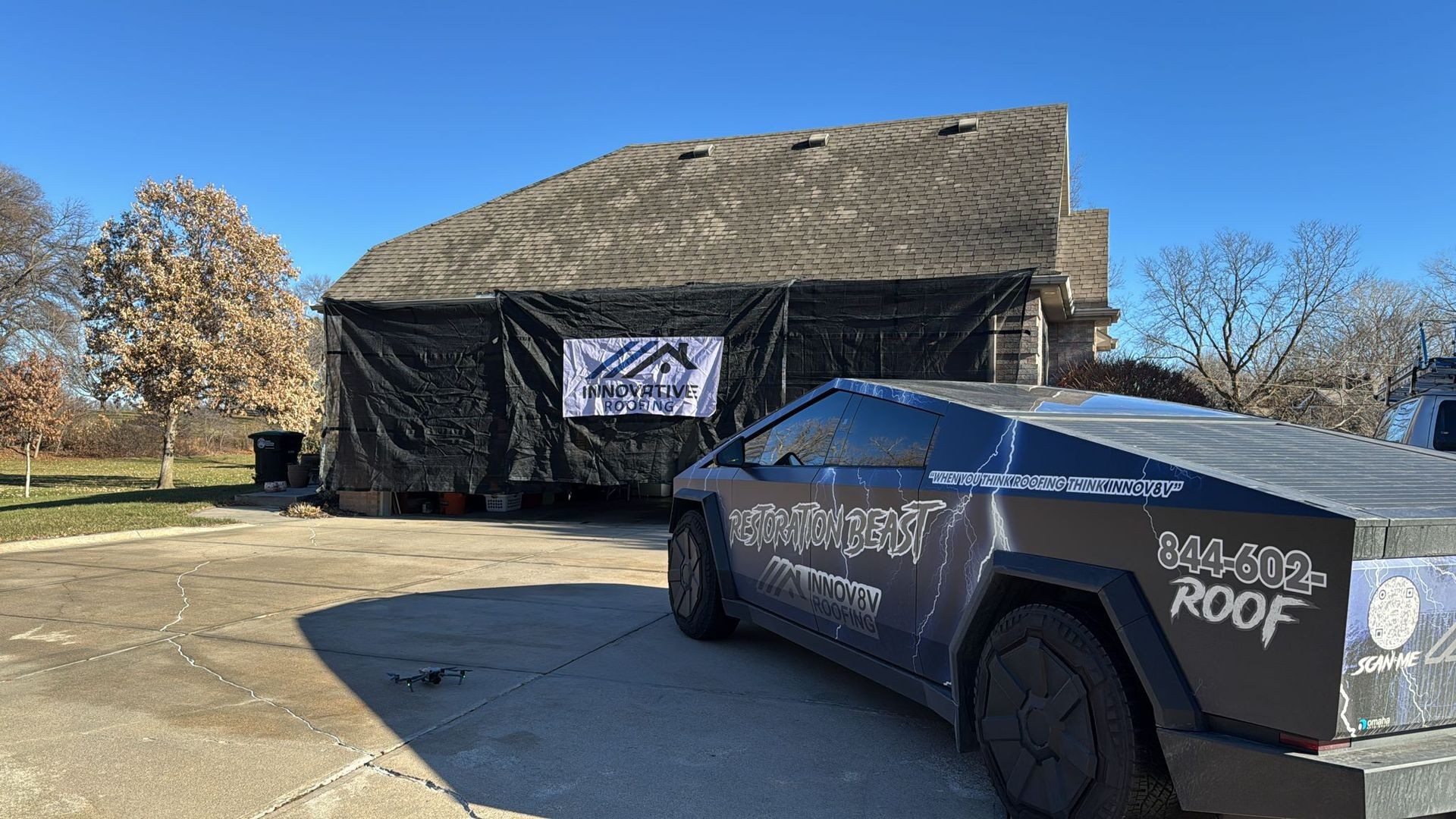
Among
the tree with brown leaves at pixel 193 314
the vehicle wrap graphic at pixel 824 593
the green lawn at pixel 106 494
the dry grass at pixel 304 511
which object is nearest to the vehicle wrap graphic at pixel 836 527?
the vehicle wrap graphic at pixel 824 593

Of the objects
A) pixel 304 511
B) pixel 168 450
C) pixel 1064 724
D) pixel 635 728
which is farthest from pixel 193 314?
pixel 1064 724

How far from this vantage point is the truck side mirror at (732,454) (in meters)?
4.93

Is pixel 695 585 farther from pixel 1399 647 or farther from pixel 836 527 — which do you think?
pixel 1399 647

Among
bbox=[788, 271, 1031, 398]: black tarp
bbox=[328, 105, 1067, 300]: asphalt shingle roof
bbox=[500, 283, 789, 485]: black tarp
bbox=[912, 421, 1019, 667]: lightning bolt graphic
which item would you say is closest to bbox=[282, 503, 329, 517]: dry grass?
bbox=[500, 283, 789, 485]: black tarp

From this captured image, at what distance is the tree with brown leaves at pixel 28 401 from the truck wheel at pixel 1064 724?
2562cm

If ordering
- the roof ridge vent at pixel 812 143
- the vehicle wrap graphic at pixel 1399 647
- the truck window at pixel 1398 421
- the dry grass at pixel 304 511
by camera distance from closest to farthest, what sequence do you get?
the vehicle wrap graphic at pixel 1399 647, the truck window at pixel 1398 421, the dry grass at pixel 304 511, the roof ridge vent at pixel 812 143

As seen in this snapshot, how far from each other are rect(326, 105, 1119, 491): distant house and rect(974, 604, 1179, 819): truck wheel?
8.97 metres

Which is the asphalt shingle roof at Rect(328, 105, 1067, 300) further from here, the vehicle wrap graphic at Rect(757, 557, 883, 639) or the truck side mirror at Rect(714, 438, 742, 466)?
the vehicle wrap graphic at Rect(757, 557, 883, 639)

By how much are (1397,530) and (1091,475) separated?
758 mm

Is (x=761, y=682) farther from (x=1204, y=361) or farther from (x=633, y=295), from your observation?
(x=1204, y=361)

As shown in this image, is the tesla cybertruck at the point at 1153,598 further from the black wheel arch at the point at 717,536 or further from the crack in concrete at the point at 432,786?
the crack in concrete at the point at 432,786

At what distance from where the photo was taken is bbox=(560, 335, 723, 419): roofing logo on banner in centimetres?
1241

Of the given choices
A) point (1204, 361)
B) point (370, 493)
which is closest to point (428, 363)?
point (370, 493)

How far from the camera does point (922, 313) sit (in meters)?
11.7
